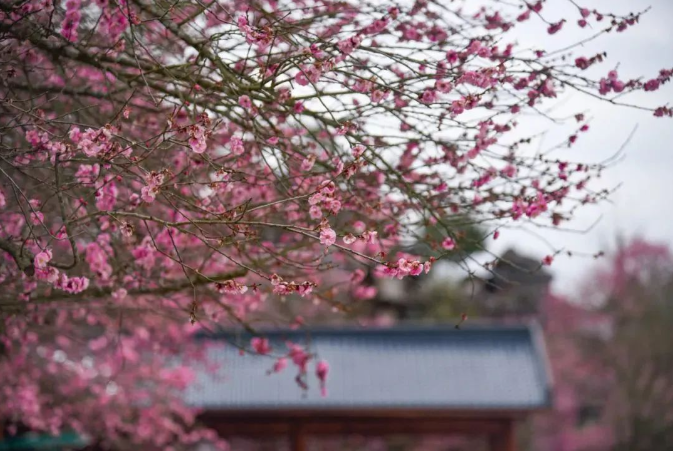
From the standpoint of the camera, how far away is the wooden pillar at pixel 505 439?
988 cm

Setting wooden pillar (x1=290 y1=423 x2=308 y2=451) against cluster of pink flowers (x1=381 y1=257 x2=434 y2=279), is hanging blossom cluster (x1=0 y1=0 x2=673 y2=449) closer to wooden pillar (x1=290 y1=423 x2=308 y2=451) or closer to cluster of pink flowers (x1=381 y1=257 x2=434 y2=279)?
cluster of pink flowers (x1=381 y1=257 x2=434 y2=279)

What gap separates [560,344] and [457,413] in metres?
13.4

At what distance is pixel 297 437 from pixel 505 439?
2.74m

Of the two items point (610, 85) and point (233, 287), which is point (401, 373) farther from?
point (233, 287)

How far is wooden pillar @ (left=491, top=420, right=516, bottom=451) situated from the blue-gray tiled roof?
33 cm

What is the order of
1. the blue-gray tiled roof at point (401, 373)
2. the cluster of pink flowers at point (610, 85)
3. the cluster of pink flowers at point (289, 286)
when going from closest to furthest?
1. the cluster of pink flowers at point (289, 286)
2. the cluster of pink flowers at point (610, 85)
3. the blue-gray tiled roof at point (401, 373)

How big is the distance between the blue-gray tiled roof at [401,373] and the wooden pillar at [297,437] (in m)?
0.36

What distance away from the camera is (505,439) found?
9.93 metres

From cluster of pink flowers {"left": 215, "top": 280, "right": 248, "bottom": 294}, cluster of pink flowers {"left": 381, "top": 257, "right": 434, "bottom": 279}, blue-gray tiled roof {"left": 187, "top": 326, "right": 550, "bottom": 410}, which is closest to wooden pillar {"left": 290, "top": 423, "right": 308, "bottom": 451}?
blue-gray tiled roof {"left": 187, "top": 326, "right": 550, "bottom": 410}

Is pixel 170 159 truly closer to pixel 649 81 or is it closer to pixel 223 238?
pixel 223 238

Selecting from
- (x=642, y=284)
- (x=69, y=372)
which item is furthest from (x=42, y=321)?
(x=642, y=284)

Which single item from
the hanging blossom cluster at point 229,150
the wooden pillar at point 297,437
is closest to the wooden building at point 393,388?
the wooden pillar at point 297,437

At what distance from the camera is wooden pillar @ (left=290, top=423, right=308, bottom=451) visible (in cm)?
993

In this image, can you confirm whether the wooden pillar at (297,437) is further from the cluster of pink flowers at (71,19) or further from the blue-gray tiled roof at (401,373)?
the cluster of pink flowers at (71,19)
